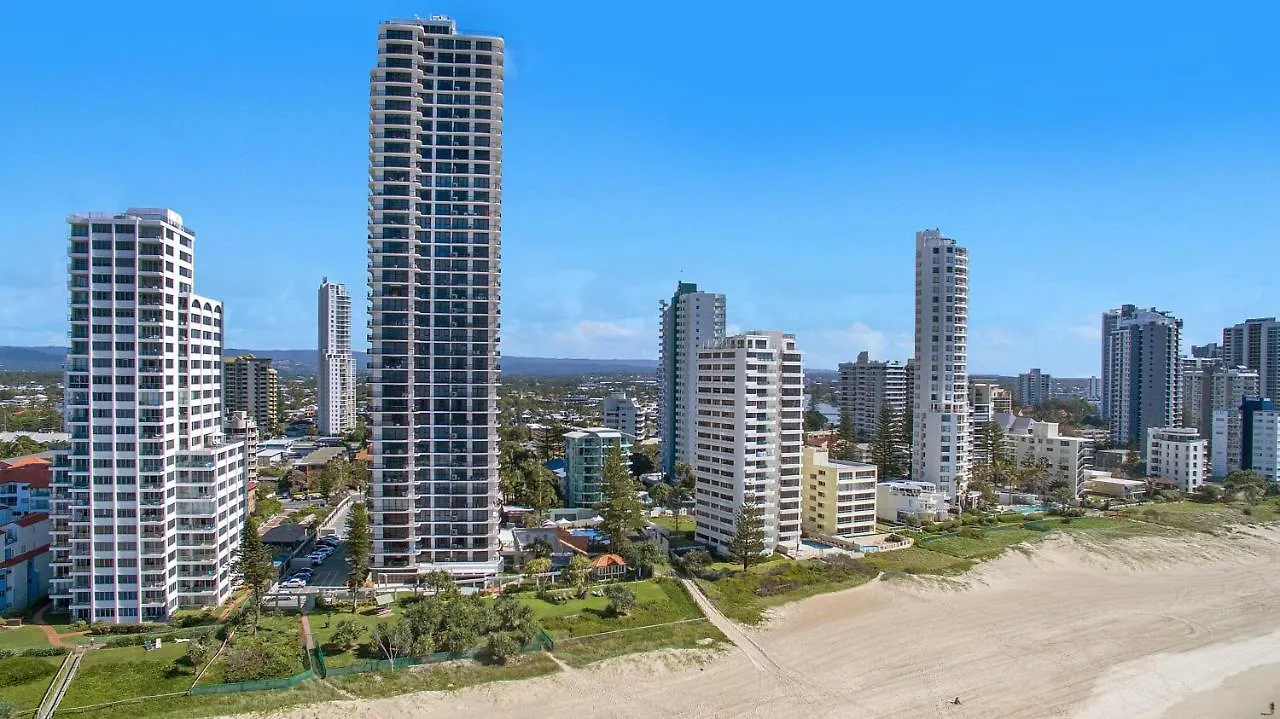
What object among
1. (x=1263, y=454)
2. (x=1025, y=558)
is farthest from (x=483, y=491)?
(x=1263, y=454)

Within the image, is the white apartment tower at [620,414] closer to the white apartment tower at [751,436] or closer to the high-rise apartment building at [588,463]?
the high-rise apartment building at [588,463]

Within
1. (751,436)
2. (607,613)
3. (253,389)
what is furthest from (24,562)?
(253,389)

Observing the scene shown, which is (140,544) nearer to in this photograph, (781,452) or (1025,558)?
(781,452)

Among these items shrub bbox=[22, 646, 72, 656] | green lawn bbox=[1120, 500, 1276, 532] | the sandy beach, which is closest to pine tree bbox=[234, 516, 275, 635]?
shrub bbox=[22, 646, 72, 656]

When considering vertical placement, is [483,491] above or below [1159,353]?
below

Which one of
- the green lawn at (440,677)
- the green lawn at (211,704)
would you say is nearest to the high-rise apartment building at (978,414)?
the green lawn at (440,677)

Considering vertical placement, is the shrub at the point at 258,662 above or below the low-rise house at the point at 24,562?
below
